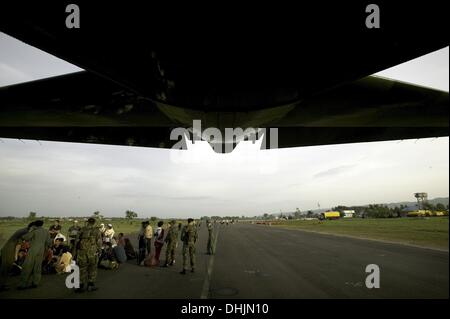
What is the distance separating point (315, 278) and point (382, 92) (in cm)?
572

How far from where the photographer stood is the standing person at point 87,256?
21.9ft

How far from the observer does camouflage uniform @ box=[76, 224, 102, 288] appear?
6664mm

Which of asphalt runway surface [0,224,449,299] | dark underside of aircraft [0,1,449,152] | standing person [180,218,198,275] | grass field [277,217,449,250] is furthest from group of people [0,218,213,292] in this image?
grass field [277,217,449,250]

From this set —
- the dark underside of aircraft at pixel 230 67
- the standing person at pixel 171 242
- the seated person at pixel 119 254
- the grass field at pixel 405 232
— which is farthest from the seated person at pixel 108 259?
the grass field at pixel 405 232

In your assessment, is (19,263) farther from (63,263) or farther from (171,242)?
(171,242)

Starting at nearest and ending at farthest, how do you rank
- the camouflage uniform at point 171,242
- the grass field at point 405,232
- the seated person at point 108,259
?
the seated person at point 108,259
the camouflage uniform at point 171,242
the grass field at point 405,232

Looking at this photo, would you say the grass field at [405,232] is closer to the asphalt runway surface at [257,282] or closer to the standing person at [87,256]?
the asphalt runway surface at [257,282]

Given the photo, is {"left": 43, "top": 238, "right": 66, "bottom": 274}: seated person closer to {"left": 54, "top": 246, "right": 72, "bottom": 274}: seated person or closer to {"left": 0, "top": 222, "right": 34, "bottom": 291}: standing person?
{"left": 54, "top": 246, "right": 72, "bottom": 274}: seated person

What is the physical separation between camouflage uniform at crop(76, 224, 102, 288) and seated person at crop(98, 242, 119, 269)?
10.1ft

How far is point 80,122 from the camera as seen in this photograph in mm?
5578

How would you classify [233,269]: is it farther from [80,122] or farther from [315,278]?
[80,122]

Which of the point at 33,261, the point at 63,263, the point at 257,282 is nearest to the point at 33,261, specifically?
the point at 33,261

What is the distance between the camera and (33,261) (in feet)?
23.2
